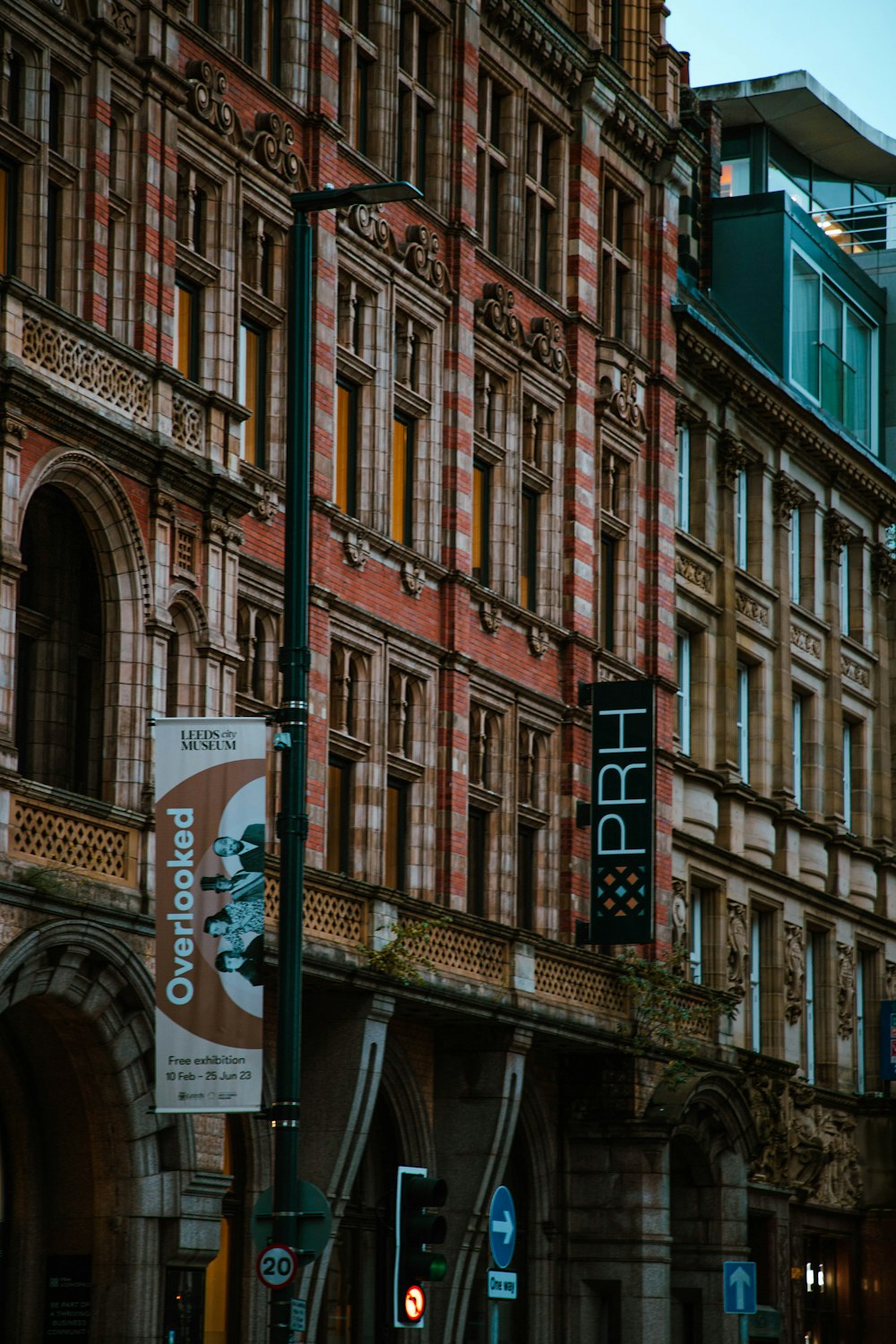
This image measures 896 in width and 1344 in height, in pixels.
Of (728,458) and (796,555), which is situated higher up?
(728,458)

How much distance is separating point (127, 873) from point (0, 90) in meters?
8.06

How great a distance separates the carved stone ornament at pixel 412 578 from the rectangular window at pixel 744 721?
12976mm

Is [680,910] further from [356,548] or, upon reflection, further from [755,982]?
[356,548]

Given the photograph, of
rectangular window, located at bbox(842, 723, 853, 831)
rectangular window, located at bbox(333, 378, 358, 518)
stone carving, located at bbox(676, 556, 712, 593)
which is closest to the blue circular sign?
rectangular window, located at bbox(333, 378, 358, 518)

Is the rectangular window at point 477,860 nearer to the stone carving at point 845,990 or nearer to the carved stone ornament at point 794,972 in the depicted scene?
the carved stone ornament at point 794,972

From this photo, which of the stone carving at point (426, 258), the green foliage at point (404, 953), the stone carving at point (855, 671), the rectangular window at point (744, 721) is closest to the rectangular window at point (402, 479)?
the stone carving at point (426, 258)

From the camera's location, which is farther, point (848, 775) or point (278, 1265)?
point (848, 775)

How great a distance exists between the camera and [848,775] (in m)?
53.0

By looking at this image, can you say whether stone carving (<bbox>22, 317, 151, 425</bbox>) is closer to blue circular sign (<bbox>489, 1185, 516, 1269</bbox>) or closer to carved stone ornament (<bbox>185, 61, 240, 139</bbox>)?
carved stone ornament (<bbox>185, 61, 240, 139</bbox>)

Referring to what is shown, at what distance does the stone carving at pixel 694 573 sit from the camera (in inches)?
1775

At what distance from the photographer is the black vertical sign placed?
38.7m

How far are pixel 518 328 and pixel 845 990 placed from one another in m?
17.3

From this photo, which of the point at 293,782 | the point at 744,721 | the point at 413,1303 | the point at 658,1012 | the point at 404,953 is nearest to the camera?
the point at 293,782

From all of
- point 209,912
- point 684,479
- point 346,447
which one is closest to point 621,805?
point 346,447
